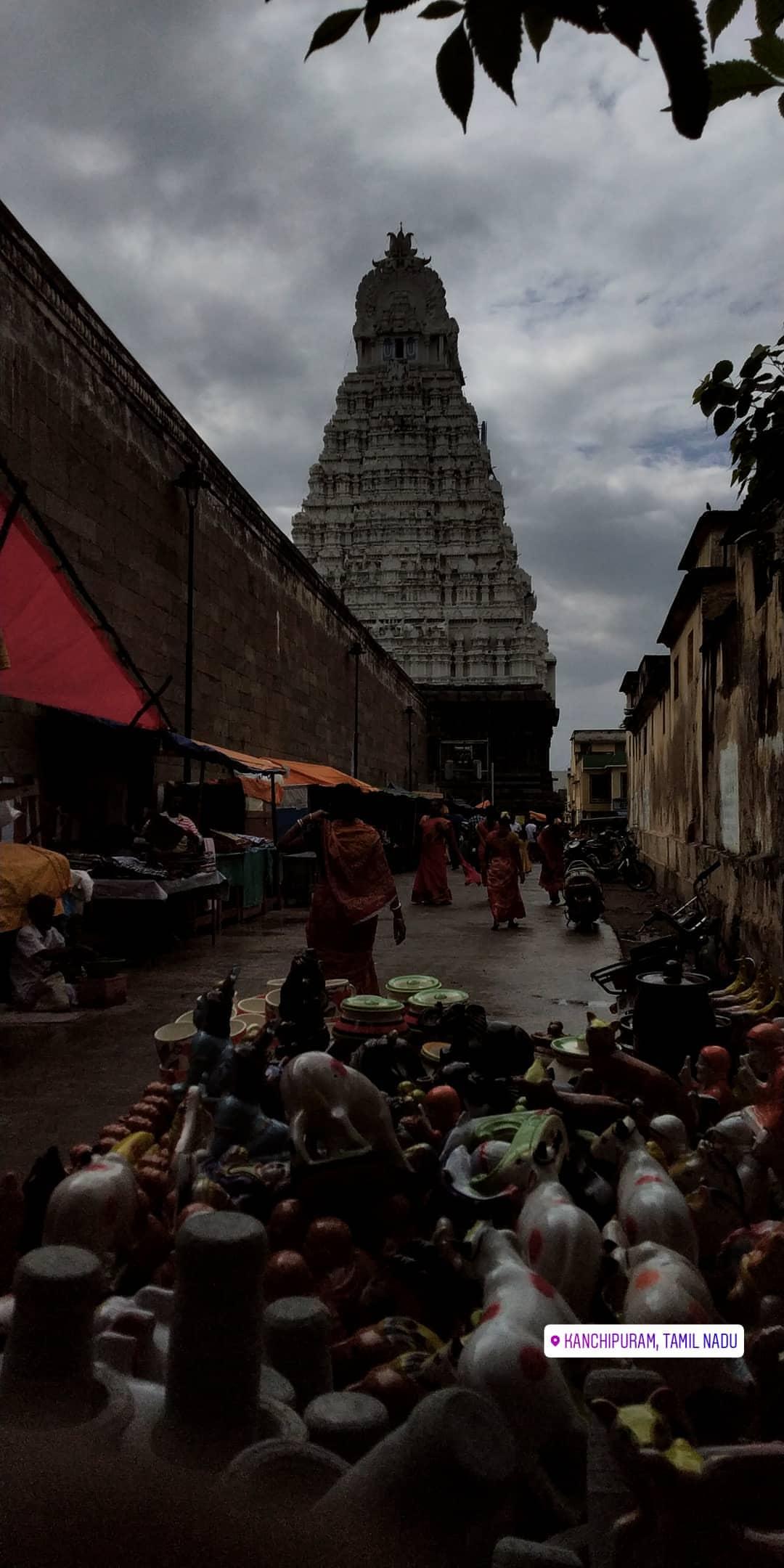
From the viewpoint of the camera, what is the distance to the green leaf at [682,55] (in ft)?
3.04

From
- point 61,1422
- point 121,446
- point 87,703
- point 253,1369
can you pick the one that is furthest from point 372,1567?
point 121,446

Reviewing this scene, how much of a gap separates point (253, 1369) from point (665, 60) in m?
1.62

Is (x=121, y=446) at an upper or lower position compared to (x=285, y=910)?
upper

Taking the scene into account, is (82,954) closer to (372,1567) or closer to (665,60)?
(372,1567)

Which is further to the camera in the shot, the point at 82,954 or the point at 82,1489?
the point at 82,954

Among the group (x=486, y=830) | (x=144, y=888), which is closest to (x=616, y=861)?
(x=486, y=830)

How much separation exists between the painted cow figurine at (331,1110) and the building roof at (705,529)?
26.8ft

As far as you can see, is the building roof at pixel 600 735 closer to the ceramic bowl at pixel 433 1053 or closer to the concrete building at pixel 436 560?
the concrete building at pixel 436 560

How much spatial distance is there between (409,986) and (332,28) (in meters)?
3.30

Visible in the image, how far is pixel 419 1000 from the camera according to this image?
3434mm

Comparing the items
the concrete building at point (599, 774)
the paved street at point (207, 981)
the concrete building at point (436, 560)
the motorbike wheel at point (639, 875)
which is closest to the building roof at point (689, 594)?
the paved street at point (207, 981)

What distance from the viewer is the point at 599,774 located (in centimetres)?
4575

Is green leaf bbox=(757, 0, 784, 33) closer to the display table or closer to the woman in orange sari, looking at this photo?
the display table

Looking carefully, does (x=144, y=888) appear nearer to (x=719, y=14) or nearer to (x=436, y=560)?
(x=719, y=14)
